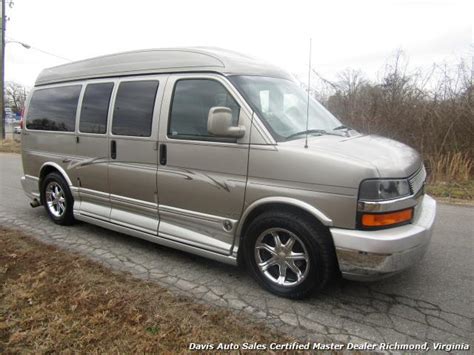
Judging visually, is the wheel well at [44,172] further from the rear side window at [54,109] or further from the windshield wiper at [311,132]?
the windshield wiper at [311,132]

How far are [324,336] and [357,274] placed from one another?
550 millimetres

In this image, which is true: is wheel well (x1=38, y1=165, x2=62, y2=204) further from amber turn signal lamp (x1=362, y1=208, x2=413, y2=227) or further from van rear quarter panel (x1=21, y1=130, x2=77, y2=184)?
amber turn signal lamp (x1=362, y1=208, x2=413, y2=227)

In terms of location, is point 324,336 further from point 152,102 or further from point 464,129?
point 464,129

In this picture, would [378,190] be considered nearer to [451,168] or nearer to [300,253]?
[300,253]

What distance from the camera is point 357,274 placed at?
3057 mm

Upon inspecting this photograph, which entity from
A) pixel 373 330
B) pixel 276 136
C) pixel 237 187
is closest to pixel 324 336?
pixel 373 330

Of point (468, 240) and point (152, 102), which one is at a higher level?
point (152, 102)

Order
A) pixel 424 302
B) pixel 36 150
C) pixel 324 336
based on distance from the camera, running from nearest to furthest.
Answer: pixel 324 336
pixel 424 302
pixel 36 150

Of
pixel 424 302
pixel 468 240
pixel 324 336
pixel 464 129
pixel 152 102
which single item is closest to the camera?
pixel 324 336

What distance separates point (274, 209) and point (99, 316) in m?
1.67

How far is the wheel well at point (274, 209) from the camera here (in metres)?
3.22

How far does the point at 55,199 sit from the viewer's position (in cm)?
571

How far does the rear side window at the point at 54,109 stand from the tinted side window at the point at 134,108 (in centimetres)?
100

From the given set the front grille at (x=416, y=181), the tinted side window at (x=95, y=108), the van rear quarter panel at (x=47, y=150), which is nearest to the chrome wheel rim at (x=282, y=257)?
the front grille at (x=416, y=181)
